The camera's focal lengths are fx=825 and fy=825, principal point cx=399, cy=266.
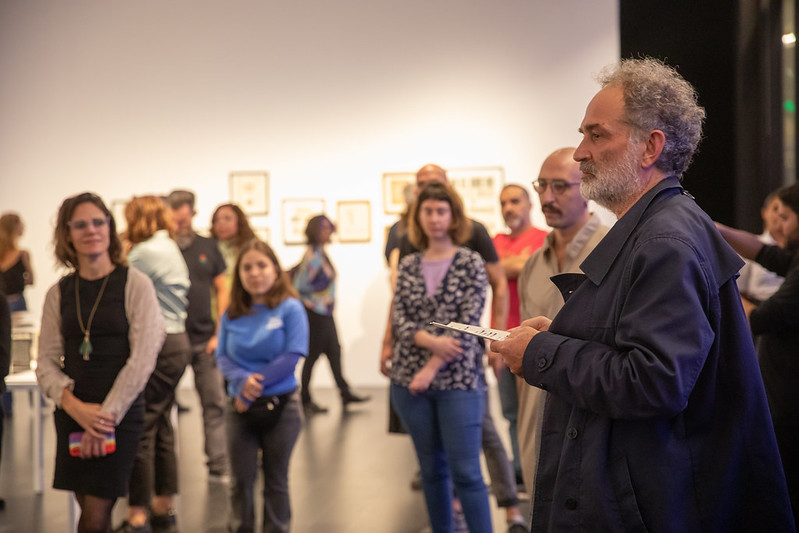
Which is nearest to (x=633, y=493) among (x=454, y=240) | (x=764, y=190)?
(x=454, y=240)

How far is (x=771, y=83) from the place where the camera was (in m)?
6.73

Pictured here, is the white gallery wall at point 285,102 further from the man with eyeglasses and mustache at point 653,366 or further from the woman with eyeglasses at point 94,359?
the man with eyeglasses and mustache at point 653,366

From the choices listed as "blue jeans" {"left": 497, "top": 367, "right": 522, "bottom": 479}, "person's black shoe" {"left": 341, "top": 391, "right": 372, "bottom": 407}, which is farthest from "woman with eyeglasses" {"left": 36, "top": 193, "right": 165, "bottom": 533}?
"person's black shoe" {"left": 341, "top": 391, "right": 372, "bottom": 407}

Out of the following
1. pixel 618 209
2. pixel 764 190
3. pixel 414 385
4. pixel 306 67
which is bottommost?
pixel 414 385

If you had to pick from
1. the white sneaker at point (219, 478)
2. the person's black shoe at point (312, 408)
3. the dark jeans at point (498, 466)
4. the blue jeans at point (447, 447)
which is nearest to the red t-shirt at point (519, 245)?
the dark jeans at point (498, 466)

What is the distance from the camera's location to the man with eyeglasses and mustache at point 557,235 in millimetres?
2773

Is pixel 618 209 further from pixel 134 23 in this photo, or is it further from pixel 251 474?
pixel 134 23

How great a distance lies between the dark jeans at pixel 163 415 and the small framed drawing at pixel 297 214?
4.47 metres

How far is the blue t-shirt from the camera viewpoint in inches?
147

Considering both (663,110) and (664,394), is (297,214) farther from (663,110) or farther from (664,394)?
(664,394)

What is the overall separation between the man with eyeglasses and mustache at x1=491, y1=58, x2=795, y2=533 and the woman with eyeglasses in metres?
2.02

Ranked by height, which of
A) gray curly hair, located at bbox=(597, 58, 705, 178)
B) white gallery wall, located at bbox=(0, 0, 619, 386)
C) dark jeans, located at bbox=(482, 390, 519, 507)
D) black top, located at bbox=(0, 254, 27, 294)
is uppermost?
white gallery wall, located at bbox=(0, 0, 619, 386)

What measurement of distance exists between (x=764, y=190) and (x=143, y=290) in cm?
512

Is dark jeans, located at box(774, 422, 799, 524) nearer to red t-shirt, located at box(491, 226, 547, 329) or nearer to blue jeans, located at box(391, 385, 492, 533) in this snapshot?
blue jeans, located at box(391, 385, 492, 533)
